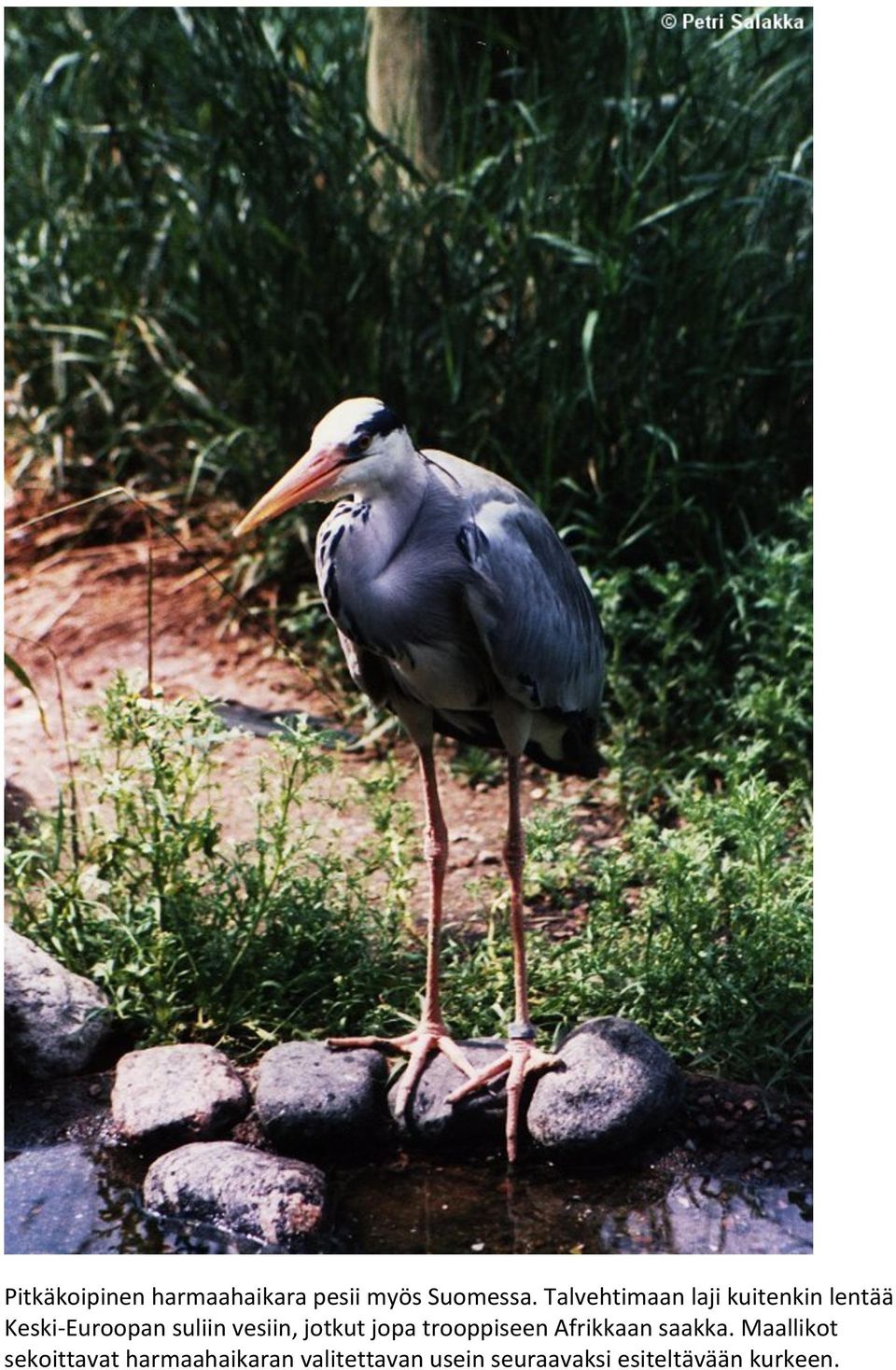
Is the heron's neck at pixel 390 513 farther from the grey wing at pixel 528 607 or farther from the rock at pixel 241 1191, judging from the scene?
the rock at pixel 241 1191

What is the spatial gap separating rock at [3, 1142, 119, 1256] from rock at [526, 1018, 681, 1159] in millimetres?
716

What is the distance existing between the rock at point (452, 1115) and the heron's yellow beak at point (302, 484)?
3.31ft

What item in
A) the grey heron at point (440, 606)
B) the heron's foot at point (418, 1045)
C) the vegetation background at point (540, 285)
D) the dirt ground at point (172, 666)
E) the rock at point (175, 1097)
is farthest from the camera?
the vegetation background at point (540, 285)

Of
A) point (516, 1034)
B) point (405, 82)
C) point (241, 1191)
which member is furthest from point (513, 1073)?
point (405, 82)

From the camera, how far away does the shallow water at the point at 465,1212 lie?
244 centimetres

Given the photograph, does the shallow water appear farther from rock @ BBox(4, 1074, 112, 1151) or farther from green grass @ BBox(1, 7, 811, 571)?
green grass @ BBox(1, 7, 811, 571)

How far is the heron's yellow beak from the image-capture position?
8.07 ft

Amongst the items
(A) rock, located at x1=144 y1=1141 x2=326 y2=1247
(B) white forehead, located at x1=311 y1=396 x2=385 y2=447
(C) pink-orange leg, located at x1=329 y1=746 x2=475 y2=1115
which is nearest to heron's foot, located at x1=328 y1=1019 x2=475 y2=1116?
(C) pink-orange leg, located at x1=329 y1=746 x2=475 y2=1115

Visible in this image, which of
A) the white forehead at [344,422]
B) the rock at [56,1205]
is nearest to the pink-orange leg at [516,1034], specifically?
the rock at [56,1205]

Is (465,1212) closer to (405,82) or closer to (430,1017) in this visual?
(430,1017)

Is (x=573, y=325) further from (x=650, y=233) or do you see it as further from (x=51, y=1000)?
(x=51, y=1000)
